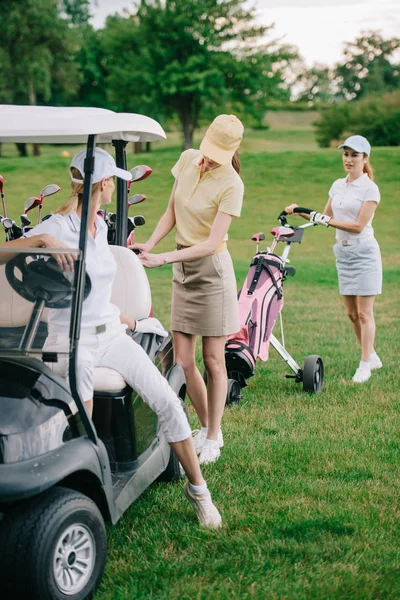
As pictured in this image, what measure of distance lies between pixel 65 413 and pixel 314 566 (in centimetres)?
109

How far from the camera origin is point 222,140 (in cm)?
399

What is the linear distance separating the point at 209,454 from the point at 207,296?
2.63 ft

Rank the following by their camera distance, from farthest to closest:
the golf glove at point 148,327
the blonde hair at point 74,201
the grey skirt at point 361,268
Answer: the grey skirt at point 361,268 → the golf glove at point 148,327 → the blonde hair at point 74,201

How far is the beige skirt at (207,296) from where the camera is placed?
4.24m

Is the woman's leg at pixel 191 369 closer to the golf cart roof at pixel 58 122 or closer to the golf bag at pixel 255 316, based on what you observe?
the golf bag at pixel 255 316

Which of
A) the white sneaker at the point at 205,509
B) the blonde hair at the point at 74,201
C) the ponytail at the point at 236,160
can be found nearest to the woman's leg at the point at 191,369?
the ponytail at the point at 236,160

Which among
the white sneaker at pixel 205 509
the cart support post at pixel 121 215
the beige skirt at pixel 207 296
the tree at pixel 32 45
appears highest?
the tree at pixel 32 45

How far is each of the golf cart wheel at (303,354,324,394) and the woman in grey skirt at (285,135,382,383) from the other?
1.31 feet

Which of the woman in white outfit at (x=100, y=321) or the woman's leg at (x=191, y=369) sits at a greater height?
the woman in white outfit at (x=100, y=321)

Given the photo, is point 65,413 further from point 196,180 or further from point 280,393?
point 280,393

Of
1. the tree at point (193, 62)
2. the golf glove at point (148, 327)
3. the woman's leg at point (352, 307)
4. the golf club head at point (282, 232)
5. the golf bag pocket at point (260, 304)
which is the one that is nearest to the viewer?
the golf glove at point (148, 327)

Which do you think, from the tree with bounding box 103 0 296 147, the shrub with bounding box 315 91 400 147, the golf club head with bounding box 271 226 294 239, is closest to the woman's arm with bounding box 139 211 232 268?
the golf club head with bounding box 271 226 294 239

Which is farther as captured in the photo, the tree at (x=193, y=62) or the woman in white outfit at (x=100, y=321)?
the tree at (x=193, y=62)

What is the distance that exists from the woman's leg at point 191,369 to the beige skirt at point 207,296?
0.26 feet
